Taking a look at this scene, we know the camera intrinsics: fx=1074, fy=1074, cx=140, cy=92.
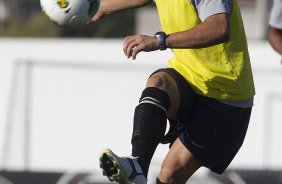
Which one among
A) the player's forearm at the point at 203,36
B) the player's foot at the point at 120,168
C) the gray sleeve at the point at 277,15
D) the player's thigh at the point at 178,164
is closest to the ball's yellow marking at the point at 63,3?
the player's forearm at the point at 203,36

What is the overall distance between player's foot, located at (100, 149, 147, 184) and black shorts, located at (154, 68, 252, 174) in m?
0.70

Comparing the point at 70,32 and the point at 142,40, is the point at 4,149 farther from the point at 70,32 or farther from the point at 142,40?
the point at 70,32

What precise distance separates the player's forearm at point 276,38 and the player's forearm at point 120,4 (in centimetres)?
140

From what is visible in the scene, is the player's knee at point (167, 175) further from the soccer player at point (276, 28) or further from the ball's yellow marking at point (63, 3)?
the soccer player at point (276, 28)

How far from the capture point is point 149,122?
6.24m

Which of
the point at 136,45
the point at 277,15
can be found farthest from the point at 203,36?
the point at 277,15

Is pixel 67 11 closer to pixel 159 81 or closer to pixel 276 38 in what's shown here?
pixel 159 81

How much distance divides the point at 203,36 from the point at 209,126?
934mm

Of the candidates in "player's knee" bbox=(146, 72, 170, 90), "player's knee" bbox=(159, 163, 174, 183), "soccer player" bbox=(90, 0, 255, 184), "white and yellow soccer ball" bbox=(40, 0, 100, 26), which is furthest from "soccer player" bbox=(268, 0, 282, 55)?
"white and yellow soccer ball" bbox=(40, 0, 100, 26)

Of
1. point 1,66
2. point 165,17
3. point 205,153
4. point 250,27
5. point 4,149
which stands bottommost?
point 250,27

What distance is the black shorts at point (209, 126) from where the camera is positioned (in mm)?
6645

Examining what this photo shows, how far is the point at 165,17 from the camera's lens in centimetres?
660

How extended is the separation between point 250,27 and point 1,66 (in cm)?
735

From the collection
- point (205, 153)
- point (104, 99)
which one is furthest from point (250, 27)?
point (205, 153)
